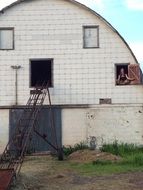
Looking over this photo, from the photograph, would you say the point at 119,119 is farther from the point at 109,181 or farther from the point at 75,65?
the point at 109,181

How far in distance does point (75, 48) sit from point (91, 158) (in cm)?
589

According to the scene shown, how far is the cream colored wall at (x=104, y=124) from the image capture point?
22.5 metres

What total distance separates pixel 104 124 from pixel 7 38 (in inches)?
229

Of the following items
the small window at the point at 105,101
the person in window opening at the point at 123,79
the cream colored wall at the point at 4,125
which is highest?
the person in window opening at the point at 123,79

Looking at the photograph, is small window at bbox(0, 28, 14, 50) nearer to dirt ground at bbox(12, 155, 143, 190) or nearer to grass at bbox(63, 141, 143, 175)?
grass at bbox(63, 141, 143, 175)

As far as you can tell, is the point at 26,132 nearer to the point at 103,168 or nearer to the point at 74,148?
the point at 103,168

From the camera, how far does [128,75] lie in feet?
74.6

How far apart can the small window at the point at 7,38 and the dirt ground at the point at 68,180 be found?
7289 mm

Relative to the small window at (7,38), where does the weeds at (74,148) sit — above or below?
below

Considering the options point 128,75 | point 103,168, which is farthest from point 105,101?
point 103,168

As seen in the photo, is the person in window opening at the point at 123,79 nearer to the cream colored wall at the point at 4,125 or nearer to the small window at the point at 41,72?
the small window at the point at 41,72

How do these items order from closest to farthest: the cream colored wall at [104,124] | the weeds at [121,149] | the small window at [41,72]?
the weeds at [121,149] < the cream colored wall at [104,124] < the small window at [41,72]

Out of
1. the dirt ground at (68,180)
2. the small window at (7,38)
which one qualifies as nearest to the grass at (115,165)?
the dirt ground at (68,180)

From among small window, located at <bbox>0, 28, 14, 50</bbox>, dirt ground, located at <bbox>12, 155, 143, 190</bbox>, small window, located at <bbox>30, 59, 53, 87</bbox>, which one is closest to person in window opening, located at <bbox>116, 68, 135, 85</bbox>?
small window, located at <bbox>30, 59, 53, 87</bbox>
